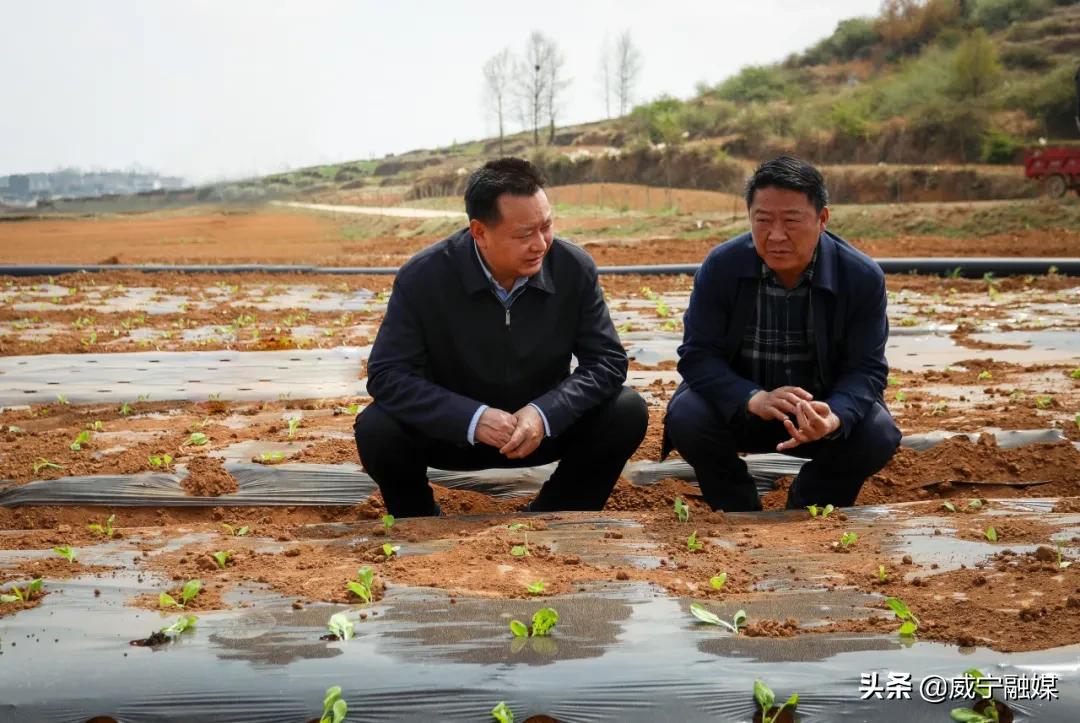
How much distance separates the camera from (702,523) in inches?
116

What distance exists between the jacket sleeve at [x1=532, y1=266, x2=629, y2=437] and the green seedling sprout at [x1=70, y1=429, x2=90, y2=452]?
1.90m

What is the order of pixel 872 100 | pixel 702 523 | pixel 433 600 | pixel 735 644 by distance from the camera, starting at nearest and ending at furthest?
1. pixel 735 644
2. pixel 433 600
3. pixel 702 523
4. pixel 872 100

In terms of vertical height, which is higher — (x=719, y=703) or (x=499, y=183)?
(x=499, y=183)

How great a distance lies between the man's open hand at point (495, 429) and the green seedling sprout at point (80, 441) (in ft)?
5.84

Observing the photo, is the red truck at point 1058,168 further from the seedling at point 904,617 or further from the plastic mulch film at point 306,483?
the seedling at point 904,617

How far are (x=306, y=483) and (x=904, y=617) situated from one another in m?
2.18

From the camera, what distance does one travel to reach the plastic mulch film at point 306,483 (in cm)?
363

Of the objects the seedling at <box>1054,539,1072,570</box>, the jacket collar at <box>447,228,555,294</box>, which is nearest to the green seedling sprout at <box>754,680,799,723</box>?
the seedling at <box>1054,539,1072,570</box>

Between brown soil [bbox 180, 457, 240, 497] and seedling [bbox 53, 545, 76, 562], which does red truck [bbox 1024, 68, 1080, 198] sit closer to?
brown soil [bbox 180, 457, 240, 497]

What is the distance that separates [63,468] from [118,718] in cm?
201

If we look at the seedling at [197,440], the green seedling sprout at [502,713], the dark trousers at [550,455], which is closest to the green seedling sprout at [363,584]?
the green seedling sprout at [502,713]

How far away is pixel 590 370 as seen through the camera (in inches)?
127

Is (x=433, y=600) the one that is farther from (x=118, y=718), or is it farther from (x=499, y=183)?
(x=499, y=183)

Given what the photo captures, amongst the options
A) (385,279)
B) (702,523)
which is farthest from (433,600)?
(385,279)
